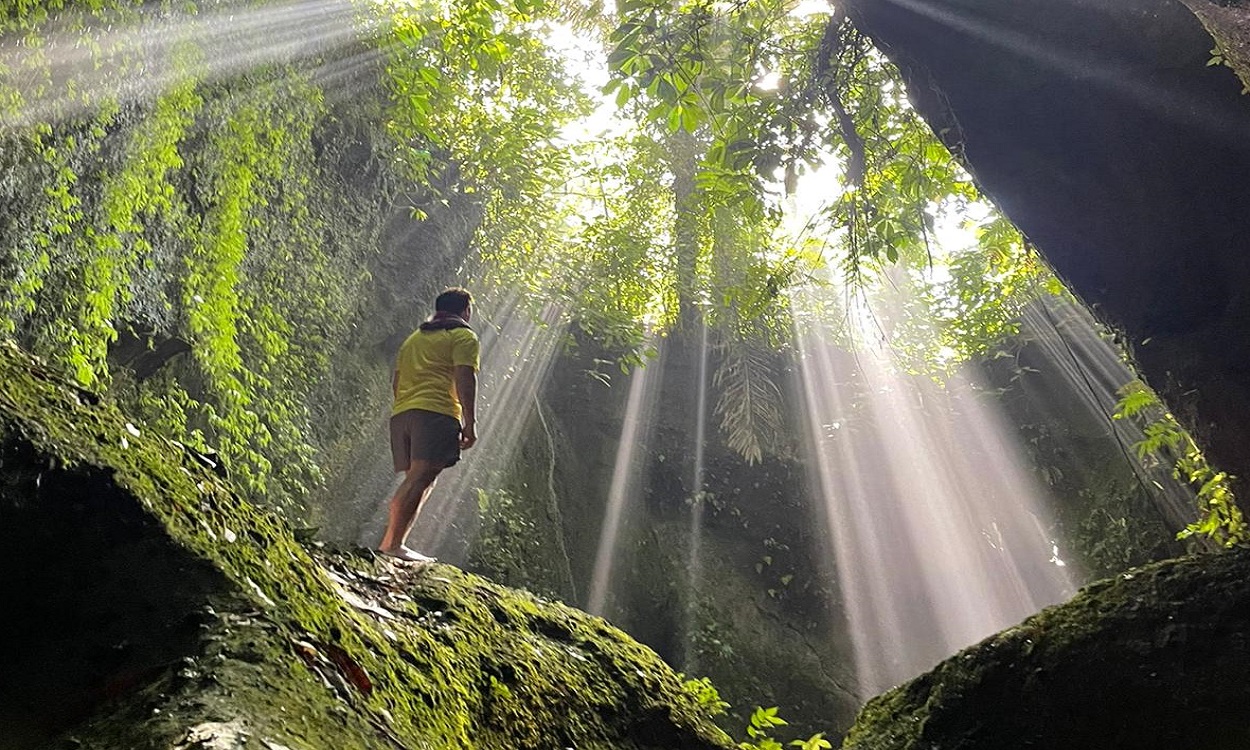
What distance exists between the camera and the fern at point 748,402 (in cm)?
1230

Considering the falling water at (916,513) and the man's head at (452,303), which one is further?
the falling water at (916,513)

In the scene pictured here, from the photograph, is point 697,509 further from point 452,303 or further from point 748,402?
point 452,303

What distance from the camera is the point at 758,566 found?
41.3 ft

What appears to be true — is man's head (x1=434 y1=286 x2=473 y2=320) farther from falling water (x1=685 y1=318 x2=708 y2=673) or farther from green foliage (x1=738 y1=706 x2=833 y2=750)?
falling water (x1=685 y1=318 x2=708 y2=673)

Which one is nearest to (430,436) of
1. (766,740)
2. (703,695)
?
(703,695)

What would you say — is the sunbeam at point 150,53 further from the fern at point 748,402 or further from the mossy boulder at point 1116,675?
the fern at point 748,402

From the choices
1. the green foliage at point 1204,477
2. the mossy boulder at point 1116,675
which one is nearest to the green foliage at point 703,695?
the mossy boulder at point 1116,675

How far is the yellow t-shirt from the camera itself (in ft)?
16.7

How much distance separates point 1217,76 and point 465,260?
7.90 metres

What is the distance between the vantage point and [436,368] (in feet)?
16.9

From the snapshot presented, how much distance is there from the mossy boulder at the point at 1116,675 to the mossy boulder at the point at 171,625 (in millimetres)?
1253

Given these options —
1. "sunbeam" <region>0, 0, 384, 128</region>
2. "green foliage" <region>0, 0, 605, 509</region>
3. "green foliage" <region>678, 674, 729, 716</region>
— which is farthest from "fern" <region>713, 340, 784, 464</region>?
"green foliage" <region>678, 674, 729, 716</region>

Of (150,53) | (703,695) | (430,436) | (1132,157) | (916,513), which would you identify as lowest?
(703,695)

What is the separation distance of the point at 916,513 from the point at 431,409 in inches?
572
